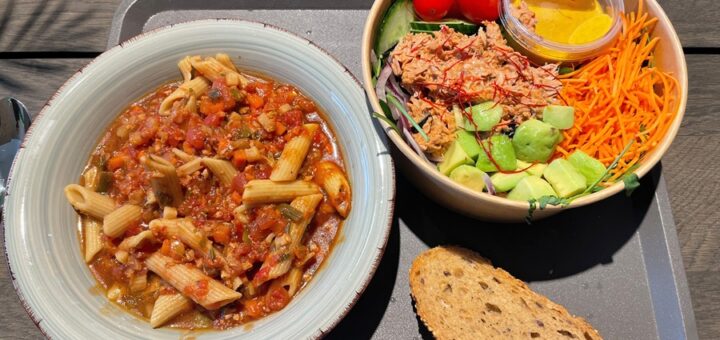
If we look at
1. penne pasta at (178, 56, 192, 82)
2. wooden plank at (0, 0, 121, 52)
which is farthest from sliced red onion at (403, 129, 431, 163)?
wooden plank at (0, 0, 121, 52)

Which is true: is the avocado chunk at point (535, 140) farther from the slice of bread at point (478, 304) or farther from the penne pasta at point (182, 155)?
the penne pasta at point (182, 155)

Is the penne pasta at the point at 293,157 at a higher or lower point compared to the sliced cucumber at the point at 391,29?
lower

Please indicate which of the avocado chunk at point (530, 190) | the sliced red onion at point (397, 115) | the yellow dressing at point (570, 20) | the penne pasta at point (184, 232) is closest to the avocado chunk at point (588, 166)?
the avocado chunk at point (530, 190)

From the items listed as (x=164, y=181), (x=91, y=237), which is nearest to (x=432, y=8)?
(x=164, y=181)

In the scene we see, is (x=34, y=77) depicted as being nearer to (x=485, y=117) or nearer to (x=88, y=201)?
(x=88, y=201)

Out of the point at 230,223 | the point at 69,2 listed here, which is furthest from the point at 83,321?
the point at 69,2

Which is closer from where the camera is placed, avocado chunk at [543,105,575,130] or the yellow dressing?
avocado chunk at [543,105,575,130]

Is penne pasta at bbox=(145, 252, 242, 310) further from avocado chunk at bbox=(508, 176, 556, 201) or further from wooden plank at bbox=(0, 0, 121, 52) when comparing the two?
wooden plank at bbox=(0, 0, 121, 52)
